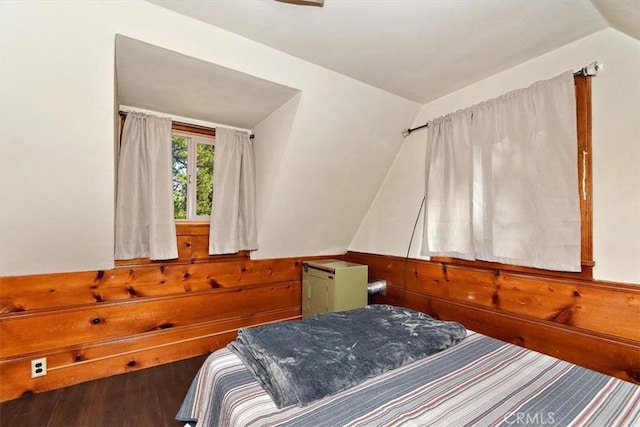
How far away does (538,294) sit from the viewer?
187 centimetres

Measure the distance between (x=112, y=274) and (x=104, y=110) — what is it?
1.33 meters

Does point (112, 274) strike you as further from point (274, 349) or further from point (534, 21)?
point (534, 21)

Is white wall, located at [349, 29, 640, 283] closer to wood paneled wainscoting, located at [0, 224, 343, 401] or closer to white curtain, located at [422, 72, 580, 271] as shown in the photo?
white curtain, located at [422, 72, 580, 271]

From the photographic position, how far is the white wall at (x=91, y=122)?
1.41 metres

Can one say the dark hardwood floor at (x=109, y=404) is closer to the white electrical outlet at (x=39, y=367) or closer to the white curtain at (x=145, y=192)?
the white electrical outlet at (x=39, y=367)

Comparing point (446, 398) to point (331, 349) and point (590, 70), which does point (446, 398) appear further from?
point (590, 70)

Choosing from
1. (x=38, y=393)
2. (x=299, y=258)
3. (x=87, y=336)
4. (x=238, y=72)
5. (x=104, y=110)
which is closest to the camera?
(x=104, y=110)

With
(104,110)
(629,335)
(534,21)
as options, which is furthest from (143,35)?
(629,335)

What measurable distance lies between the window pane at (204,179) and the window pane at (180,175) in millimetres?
114

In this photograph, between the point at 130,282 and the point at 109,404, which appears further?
the point at 130,282

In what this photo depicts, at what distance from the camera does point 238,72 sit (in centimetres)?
185

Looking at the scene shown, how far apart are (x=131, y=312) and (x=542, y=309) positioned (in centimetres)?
305

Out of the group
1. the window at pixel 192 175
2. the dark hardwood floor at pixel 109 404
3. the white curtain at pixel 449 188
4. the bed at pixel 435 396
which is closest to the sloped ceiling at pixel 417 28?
the white curtain at pixel 449 188

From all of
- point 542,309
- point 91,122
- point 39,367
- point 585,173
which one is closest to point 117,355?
point 39,367
